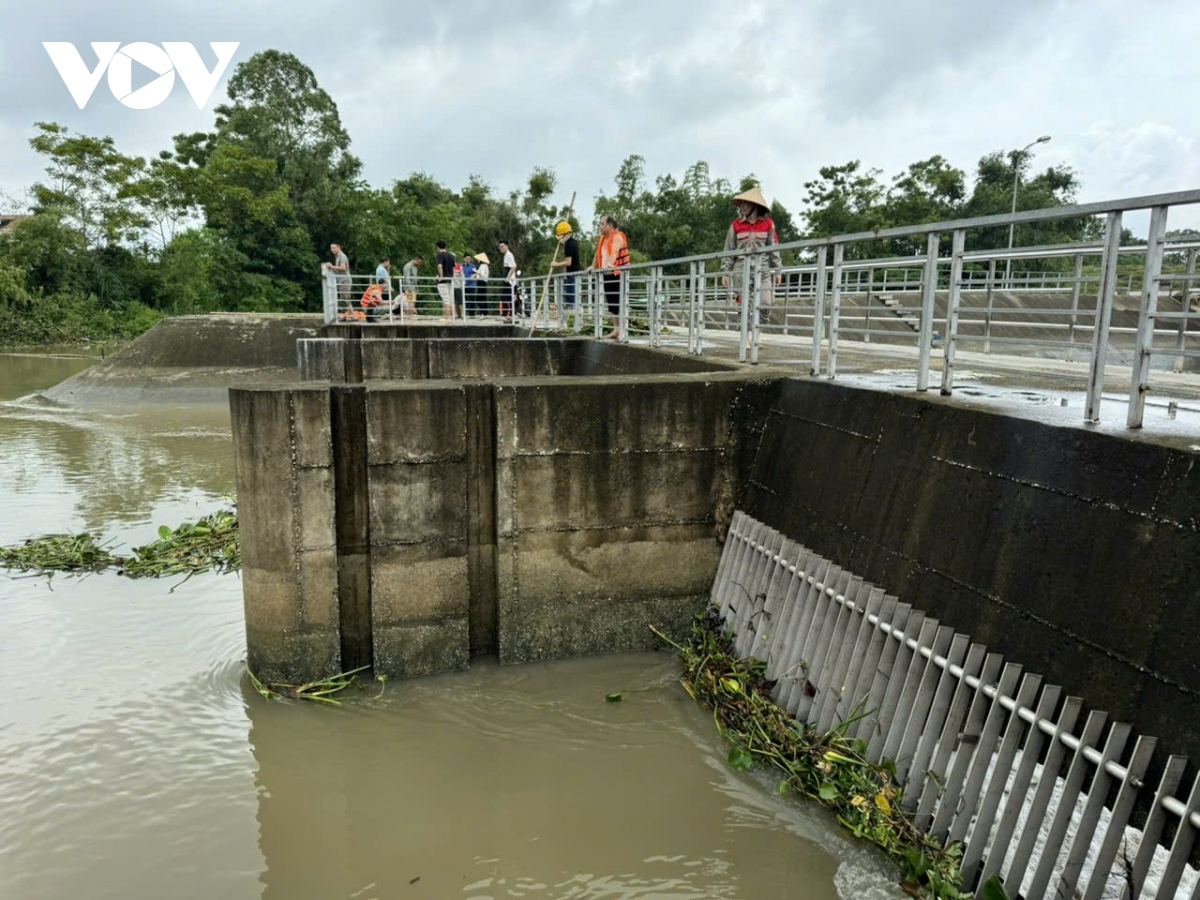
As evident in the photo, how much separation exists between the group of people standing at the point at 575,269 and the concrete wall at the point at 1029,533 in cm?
226

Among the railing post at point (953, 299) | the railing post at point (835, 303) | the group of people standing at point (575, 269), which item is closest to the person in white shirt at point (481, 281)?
the group of people standing at point (575, 269)

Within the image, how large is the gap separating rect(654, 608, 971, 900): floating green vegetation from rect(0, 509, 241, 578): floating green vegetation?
5021 millimetres

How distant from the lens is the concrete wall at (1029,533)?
10.9 ft

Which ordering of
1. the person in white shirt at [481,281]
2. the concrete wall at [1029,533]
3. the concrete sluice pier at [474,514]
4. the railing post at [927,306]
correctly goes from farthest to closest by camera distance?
the person in white shirt at [481,281] < the concrete sluice pier at [474,514] < the railing post at [927,306] < the concrete wall at [1029,533]

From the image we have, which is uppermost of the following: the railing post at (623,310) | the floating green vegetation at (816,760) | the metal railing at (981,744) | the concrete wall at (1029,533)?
the railing post at (623,310)


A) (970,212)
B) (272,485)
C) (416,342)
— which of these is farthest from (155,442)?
(970,212)

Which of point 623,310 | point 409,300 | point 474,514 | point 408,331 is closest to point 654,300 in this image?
point 623,310

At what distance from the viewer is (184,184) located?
134 ft

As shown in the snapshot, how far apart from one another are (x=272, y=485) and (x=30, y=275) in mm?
42307

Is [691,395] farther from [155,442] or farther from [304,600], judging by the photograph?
[155,442]

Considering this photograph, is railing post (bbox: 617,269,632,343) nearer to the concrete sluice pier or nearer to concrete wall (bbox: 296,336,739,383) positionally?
concrete wall (bbox: 296,336,739,383)

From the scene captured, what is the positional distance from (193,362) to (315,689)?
19666 mm

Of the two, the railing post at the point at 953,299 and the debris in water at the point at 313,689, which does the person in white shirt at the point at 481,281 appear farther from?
the railing post at the point at 953,299

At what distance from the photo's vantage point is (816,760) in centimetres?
463
